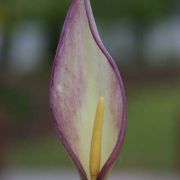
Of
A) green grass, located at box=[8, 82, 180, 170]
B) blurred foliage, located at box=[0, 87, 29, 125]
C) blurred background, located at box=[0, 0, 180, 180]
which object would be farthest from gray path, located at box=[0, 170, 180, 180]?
blurred foliage, located at box=[0, 87, 29, 125]

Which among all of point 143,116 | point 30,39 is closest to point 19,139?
point 143,116

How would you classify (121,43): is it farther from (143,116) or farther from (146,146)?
(146,146)

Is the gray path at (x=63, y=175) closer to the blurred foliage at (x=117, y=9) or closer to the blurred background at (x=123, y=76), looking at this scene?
the blurred background at (x=123, y=76)

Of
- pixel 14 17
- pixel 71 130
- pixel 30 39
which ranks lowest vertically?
pixel 30 39

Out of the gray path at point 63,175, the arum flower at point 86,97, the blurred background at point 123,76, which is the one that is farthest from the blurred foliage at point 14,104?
the arum flower at point 86,97

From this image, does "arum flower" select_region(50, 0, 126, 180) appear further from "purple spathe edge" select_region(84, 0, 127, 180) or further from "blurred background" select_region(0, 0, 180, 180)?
"blurred background" select_region(0, 0, 180, 180)

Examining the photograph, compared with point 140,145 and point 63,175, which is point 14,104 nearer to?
point 140,145
